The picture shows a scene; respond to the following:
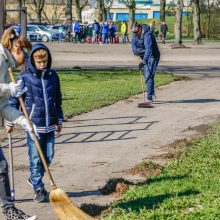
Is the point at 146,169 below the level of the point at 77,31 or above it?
above

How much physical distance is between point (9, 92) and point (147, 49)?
9820 mm

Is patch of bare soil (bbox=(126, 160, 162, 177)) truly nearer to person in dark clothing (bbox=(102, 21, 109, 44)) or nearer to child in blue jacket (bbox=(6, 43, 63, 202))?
child in blue jacket (bbox=(6, 43, 63, 202))

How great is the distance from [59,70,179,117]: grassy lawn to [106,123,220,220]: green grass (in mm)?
5703

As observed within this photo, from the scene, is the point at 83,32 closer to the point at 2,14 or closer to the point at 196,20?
the point at 196,20

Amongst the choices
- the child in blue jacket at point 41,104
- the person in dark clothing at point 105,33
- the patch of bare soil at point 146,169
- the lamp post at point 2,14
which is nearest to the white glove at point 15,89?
the child in blue jacket at point 41,104

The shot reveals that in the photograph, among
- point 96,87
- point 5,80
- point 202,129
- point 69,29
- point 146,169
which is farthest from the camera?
point 69,29

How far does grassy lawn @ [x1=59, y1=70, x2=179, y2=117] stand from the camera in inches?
645

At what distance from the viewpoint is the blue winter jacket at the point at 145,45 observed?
53.1ft

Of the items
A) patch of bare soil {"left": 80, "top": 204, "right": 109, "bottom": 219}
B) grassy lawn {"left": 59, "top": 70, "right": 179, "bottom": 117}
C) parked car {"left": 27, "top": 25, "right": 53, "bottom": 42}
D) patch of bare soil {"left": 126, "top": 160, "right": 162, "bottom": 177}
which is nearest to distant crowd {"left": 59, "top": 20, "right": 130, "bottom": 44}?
parked car {"left": 27, "top": 25, "right": 53, "bottom": 42}

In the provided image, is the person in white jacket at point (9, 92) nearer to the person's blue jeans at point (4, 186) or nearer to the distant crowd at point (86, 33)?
the person's blue jeans at point (4, 186)

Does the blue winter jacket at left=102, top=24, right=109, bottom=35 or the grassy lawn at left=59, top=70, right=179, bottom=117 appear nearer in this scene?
the grassy lawn at left=59, top=70, right=179, bottom=117

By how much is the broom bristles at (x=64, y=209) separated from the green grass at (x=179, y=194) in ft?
1.05

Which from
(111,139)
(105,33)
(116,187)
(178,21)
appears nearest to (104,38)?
(105,33)

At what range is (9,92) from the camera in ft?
21.9
